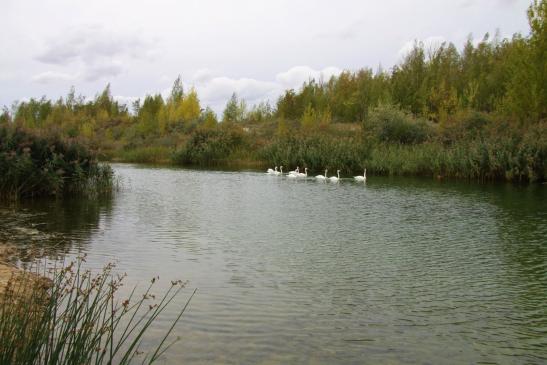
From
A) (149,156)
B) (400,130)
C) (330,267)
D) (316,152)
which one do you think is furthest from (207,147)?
(330,267)

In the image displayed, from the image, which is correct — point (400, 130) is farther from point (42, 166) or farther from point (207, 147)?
point (42, 166)

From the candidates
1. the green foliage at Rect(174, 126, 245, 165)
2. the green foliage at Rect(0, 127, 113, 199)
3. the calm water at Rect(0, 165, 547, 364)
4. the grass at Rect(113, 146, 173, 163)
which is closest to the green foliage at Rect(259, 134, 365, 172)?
the green foliage at Rect(174, 126, 245, 165)

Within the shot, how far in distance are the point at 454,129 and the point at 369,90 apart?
800 inches

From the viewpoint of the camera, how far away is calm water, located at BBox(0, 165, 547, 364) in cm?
532

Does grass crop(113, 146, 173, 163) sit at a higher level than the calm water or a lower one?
higher

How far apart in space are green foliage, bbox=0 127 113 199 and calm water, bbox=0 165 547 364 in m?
0.88

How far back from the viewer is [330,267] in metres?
8.34

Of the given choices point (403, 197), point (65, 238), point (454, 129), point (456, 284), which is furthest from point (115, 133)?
point (456, 284)

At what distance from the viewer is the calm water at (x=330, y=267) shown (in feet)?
17.5

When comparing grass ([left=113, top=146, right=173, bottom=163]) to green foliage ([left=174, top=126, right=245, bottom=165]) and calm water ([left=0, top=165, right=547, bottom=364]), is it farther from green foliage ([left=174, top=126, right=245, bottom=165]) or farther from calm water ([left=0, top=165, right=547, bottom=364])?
calm water ([left=0, top=165, right=547, bottom=364])

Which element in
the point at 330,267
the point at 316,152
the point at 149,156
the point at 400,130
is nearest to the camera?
the point at 330,267

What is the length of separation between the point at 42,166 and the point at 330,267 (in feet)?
31.5

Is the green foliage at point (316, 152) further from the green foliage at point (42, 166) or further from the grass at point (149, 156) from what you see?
the green foliage at point (42, 166)

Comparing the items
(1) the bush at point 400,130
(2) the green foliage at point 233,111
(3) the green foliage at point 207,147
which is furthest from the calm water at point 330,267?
(2) the green foliage at point 233,111
